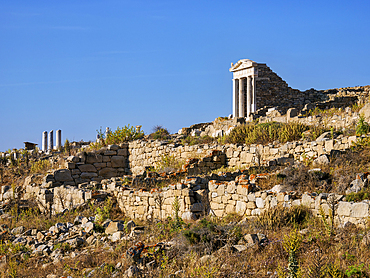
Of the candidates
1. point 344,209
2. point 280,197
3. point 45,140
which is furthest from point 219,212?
point 45,140

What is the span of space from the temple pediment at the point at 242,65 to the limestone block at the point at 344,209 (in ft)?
83.6

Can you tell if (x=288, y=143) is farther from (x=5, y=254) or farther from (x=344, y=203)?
(x=5, y=254)

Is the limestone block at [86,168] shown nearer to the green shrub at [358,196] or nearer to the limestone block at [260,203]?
the limestone block at [260,203]

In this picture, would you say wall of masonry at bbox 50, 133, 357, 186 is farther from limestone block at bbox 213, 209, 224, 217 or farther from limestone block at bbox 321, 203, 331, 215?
limestone block at bbox 321, 203, 331, 215

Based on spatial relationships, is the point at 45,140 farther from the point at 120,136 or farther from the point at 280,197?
the point at 280,197

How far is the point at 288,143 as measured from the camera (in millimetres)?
13055

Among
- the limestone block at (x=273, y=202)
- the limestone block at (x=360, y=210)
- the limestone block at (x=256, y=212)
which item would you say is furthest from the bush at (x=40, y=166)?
the limestone block at (x=360, y=210)

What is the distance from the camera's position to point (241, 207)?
8.79m

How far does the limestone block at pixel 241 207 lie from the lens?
8719mm

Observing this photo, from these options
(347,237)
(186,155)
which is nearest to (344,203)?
(347,237)

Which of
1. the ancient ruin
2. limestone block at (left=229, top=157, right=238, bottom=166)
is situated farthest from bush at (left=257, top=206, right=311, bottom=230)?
the ancient ruin

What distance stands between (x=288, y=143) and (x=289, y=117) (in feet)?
17.0

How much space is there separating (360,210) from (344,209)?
0.91 feet

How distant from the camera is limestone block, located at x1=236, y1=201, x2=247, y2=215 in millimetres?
8719
